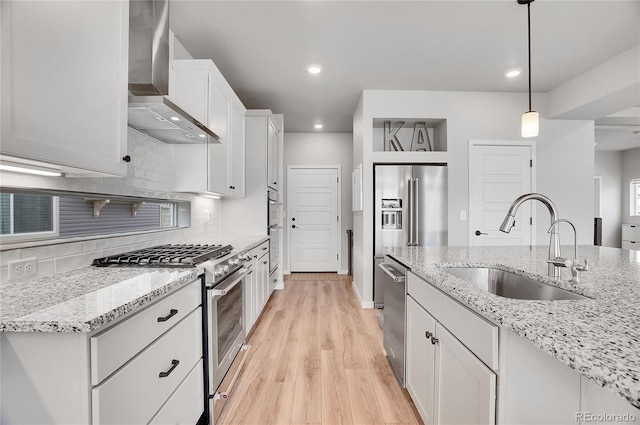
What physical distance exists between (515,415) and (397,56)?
9.68 feet

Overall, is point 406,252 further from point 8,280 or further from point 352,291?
point 352,291

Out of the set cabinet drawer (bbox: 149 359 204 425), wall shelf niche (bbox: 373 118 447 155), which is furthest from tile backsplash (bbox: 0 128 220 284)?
wall shelf niche (bbox: 373 118 447 155)

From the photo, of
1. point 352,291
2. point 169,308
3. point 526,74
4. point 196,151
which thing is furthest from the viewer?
point 352,291

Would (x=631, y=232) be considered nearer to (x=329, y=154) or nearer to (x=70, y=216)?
(x=329, y=154)

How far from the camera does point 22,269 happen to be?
3.93 feet

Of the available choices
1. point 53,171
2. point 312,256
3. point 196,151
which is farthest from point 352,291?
point 53,171

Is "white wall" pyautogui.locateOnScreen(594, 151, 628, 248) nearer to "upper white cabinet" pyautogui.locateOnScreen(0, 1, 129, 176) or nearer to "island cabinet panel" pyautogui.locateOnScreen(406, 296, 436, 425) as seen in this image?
"island cabinet panel" pyautogui.locateOnScreen(406, 296, 436, 425)

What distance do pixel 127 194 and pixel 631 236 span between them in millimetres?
9404

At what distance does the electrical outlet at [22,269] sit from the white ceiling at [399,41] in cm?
191

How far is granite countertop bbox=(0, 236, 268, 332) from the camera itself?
80 cm

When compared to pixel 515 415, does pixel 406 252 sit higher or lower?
higher

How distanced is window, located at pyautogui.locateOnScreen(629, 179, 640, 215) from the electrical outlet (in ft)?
32.5

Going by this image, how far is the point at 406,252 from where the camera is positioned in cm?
211

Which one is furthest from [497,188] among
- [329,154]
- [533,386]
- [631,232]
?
[631,232]
